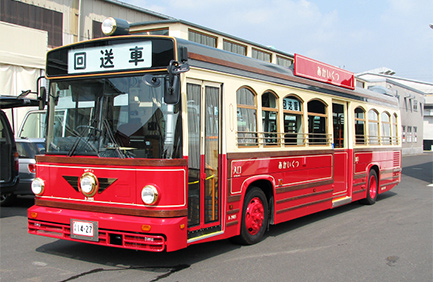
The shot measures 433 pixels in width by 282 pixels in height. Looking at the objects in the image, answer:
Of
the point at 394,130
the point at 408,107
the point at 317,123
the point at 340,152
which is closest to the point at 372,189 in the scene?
the point at 394,130

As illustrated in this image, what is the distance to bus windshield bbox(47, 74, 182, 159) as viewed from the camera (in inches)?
213

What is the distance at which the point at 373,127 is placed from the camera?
464 inches

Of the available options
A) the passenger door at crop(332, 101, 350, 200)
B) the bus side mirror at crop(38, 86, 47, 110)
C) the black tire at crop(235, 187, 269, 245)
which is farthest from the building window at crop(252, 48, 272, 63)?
the bus side mirror at crop(38, 86, 47, 110)

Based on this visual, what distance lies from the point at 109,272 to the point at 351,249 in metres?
3.69

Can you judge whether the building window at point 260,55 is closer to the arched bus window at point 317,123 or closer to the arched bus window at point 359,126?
the arched bus window at point 317,123

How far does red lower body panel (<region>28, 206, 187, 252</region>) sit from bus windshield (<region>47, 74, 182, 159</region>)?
2.48 feet

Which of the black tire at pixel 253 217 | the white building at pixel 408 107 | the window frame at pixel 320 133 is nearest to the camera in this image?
the black tire at pixel 253 217

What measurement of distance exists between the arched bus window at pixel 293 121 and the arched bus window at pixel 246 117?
1002 mm

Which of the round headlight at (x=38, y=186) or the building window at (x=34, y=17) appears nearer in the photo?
the round headlight at (x=38, y=186)

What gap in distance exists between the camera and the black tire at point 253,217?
690 centimetres

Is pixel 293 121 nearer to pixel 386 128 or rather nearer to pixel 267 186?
pixel 267 186

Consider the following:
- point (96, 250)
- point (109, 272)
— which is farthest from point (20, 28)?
point (109, 272)

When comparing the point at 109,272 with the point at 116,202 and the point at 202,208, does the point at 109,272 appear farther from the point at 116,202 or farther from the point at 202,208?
the point at 202,208

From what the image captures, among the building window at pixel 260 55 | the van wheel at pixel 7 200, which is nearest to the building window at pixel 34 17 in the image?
the van wheel at pixel 7 200
